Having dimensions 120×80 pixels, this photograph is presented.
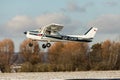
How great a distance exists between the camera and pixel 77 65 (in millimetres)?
91062

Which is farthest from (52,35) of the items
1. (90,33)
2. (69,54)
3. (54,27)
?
(69,54)

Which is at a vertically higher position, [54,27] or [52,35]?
[54,27]

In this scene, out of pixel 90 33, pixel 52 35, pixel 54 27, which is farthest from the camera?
pixel 90 33

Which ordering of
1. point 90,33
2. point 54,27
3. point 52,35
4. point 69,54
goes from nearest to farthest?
point 52,35 < point 54,27 < point 90,33 < point 69,54

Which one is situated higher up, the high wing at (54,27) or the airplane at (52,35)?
the high wing at (54,27)

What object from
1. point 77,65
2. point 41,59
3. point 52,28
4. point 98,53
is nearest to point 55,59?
point 41,59

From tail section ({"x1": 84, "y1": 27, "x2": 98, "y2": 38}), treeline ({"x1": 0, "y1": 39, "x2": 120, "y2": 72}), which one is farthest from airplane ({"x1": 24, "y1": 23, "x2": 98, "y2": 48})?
treeline ({"x1": 0, "y1": 39, "x2": 120, "y2": 72})

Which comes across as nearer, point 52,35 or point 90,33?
→ point 52,35

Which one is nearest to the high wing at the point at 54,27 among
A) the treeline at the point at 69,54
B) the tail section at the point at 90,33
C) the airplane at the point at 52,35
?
the airplane at the point at 52,35

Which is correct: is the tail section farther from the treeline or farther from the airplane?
the treeline

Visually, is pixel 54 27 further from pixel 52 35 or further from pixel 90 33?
pixel 90 33

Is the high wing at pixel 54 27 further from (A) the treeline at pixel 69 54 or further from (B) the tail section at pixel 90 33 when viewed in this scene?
(A) the treeline at pixel 69 54

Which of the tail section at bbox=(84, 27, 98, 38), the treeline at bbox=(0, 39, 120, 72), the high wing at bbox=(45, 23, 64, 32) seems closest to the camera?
the high wing at bbox=(45, 23, 64, 32)

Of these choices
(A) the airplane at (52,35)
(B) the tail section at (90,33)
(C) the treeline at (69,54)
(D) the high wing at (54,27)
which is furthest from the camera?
(C) the treeline at (69,54)
